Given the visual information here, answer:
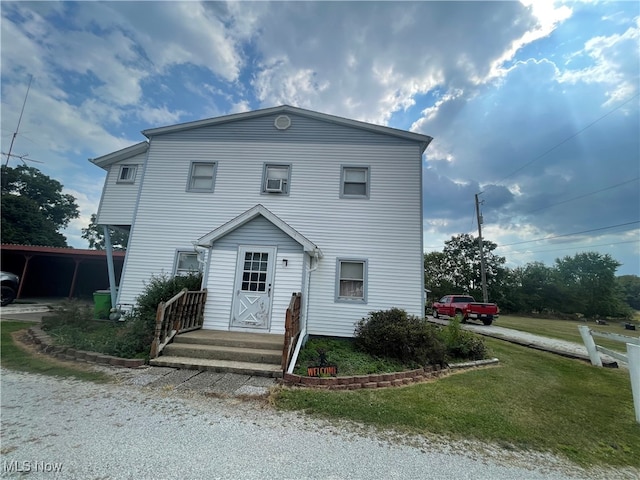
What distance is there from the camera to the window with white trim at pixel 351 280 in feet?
28.4

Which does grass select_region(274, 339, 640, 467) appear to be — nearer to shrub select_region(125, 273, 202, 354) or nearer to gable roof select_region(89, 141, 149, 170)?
shrub select_region(125, 273, 202, 354)

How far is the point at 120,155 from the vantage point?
34.6 feet

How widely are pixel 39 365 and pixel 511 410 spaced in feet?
29.2

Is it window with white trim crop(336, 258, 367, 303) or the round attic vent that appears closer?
window with white trim crop(336, 258, 367, 303)

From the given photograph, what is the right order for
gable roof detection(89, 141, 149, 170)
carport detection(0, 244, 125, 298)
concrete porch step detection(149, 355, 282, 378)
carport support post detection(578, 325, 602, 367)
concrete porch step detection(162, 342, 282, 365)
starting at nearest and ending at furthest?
concrete porch step detection(149, 355, 282, 378), concrete porch step detection(162, 342, 282, 365), carport support post detection(578, 325, 602, 367), gable roof detection(89, 141, 149, 170), carport detection(0, 244, 125, 298)

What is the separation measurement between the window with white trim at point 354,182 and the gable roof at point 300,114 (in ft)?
5.36

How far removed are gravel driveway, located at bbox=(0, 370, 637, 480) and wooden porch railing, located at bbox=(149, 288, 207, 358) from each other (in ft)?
6.22

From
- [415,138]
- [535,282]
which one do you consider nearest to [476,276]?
[535,282]

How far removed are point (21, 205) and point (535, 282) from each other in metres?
64.2

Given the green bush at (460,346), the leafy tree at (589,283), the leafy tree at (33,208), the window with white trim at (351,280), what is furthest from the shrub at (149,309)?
the leafy tree at (589,283)

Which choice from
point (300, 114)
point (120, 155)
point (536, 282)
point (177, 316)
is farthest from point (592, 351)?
point (536, 282)

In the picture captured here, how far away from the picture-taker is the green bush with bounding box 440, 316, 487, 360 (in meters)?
7.28

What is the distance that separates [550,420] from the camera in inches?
157

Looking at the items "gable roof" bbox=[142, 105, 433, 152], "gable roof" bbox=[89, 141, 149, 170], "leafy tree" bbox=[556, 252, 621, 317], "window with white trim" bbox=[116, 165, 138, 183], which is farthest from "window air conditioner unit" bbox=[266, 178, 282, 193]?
"leafy tree" bbox=[556, 252, 621, 317]
